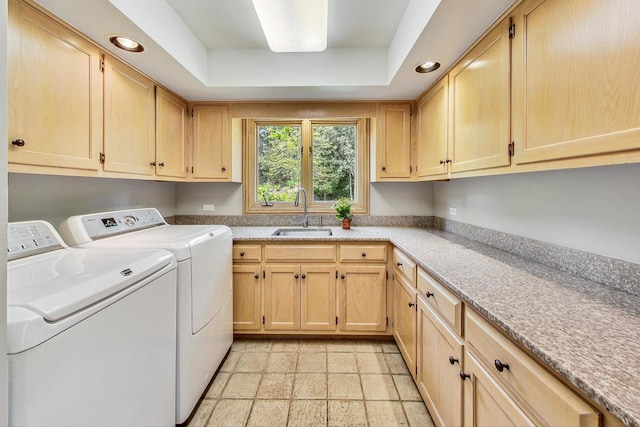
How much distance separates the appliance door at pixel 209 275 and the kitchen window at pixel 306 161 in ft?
3.26

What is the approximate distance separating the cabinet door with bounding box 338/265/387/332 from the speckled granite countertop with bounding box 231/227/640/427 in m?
0.73

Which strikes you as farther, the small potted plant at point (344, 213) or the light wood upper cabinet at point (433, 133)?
the small potted plant at point (344, 213)

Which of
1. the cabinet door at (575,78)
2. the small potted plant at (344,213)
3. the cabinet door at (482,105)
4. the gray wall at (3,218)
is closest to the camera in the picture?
the gray wall at (3,218)

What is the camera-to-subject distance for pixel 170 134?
2.31m

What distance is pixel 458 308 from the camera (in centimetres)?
114

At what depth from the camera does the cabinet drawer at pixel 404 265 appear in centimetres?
172

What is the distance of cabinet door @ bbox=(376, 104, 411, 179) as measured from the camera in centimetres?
255

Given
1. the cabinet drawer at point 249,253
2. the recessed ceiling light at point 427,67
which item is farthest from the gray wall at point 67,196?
the recessed ceiling light at point 427,67

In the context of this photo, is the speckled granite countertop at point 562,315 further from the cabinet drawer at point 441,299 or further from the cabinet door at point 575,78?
the cabinet door at point 575,78

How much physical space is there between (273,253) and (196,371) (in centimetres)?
97

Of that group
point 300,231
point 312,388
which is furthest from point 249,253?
point 312,388

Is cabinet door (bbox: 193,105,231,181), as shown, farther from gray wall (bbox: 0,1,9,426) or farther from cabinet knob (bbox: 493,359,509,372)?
cabinet knob (bbox: 493,359,509,372)

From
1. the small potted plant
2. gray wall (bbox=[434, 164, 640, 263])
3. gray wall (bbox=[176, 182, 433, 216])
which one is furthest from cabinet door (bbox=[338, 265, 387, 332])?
gray wall (bbox=[434, 164, 640, 263])

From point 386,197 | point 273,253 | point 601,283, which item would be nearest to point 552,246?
point 601,283
